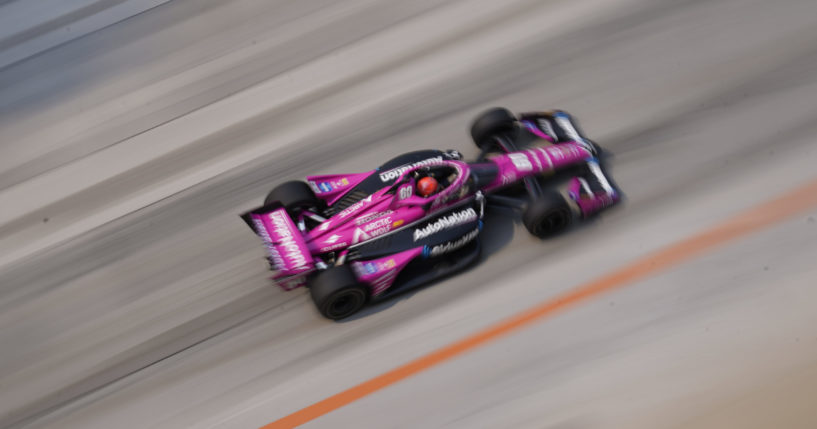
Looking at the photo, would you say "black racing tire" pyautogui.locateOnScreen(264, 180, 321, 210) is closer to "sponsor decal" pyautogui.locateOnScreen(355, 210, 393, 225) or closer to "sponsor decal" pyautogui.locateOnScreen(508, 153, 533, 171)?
"sponsor decal" pyautogui.locateOnScreen(355, 210, 393, 225)

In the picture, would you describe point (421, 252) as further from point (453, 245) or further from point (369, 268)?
point (369, 268)

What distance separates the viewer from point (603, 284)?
20.6 ft

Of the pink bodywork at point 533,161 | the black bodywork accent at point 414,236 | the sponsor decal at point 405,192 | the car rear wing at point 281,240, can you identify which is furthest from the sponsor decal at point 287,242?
the pink bodywork at point 533,161

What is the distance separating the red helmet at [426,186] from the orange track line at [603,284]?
1.50 metres

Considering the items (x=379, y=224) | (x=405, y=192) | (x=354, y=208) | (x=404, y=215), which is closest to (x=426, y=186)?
(x=405, y=192)

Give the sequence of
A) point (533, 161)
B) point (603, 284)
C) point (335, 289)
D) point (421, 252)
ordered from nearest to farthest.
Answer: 1. point (335, 289)
2. point (421, 252)
3. point (603, 284)
4. point (533, 161)

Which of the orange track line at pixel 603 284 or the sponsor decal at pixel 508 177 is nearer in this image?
the orange track line at pixel 603 284

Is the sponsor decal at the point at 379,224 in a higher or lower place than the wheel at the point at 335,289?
higher

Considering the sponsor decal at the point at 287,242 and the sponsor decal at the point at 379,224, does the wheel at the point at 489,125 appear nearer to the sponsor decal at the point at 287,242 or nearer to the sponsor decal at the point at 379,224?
the sponsor decal at the point at 379,224

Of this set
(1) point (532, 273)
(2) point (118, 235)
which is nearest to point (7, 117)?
(2) point (118, 235)

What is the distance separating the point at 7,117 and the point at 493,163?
7.45 m

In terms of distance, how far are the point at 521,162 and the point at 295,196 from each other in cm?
248

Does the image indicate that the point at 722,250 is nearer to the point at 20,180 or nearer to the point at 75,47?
the point at 20,180

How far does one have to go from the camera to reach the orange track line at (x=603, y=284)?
19.2 feet
